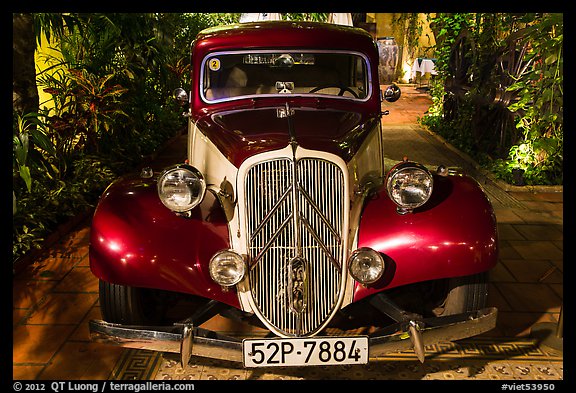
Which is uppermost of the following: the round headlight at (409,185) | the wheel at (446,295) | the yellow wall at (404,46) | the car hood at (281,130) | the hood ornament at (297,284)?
the car hood at (281,130)

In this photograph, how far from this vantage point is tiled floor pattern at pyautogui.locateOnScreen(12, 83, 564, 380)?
2.56 metres

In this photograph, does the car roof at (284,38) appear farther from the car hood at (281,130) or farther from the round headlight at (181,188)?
the round headlight at (181,188)

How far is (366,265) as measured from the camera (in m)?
2.28

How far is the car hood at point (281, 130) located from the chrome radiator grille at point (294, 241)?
16 cm

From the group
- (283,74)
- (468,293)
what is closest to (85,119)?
(283,74)

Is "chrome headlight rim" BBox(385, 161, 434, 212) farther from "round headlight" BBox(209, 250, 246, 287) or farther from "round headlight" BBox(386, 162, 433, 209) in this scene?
"round headlight" BBox(209, 250, 246, 287)

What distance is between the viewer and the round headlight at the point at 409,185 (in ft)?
7.70

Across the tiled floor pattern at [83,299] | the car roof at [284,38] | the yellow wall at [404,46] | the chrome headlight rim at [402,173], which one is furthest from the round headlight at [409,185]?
the yellow wall at [404,46]

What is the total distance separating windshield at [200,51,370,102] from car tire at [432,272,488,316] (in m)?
1.28

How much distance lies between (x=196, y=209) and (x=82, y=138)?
129 inches
